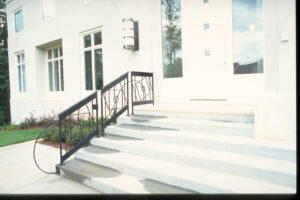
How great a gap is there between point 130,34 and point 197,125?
10.3 ft

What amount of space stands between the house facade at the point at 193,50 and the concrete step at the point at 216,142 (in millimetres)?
280

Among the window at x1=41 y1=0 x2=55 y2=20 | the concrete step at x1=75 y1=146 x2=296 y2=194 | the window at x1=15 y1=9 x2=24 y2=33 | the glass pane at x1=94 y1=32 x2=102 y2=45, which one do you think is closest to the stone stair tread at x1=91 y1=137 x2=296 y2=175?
the concrete step at x1=75 y1=146 x2=296 y2=194

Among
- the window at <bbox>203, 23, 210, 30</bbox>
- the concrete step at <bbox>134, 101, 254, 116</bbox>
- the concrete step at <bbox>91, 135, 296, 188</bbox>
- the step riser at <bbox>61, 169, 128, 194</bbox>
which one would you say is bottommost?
the step riser at <bbox>61, 169, 128, 194</bbox>

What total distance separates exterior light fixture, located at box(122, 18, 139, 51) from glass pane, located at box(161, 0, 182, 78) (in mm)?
689

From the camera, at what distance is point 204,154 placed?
8.79 ft

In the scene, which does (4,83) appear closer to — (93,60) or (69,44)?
(69,44)

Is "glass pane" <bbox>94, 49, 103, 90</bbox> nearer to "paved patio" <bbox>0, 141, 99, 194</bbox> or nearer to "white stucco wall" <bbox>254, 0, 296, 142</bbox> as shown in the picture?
"paved patio" <bbox>0, 141, 99, 194</bbox>

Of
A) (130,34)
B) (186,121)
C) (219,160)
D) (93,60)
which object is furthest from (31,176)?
(93,60)

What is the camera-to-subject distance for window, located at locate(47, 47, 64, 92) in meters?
9.35

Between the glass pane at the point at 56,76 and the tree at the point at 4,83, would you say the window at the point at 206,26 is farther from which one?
the tree at the point at 4,83

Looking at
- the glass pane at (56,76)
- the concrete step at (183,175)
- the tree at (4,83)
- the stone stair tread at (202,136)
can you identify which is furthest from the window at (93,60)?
the tree at (4,83)

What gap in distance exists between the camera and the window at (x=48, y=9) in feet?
29.4

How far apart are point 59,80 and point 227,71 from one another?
752 cm

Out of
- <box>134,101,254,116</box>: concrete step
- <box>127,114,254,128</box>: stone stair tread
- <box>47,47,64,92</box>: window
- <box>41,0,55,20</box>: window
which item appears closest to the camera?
<box>127,114,254,128</box>: stone stair tread
